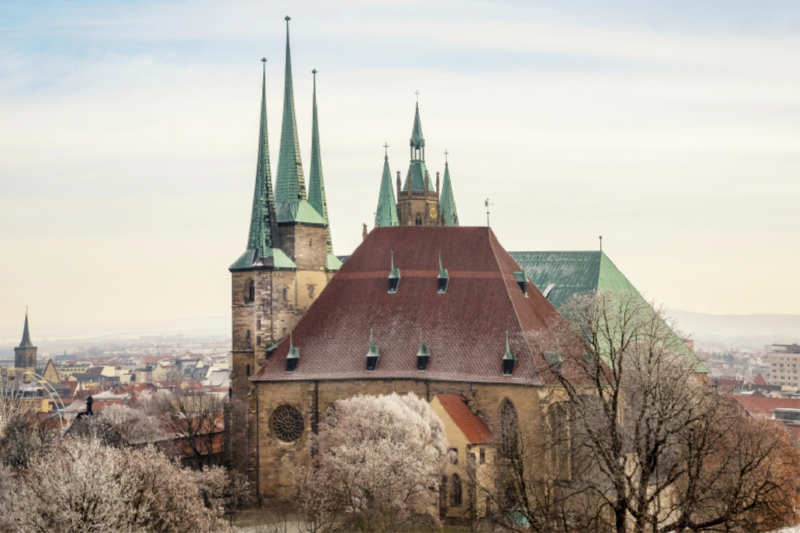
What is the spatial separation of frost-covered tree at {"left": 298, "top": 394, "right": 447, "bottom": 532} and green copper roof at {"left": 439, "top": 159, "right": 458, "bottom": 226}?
75930mm

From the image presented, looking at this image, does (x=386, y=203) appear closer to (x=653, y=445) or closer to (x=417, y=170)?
(x=417, y=170)

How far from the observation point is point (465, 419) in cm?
6575

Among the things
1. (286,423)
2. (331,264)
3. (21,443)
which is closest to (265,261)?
(331,264)

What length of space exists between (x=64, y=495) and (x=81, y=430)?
94.8ft

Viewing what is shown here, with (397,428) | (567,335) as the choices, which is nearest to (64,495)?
(397,428)

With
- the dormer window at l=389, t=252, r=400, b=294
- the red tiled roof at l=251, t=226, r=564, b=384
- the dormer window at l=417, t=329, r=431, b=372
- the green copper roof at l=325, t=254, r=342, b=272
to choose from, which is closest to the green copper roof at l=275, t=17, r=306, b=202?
the green copper roof at l=325, t=254, r=342, b=272

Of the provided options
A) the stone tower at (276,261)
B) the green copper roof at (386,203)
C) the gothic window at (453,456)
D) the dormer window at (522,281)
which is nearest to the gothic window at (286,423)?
the stone tower at (276,261)

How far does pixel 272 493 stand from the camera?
232ft

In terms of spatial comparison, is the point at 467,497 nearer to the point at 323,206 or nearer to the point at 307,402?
the point at 307,402

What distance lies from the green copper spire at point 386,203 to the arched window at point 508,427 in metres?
65.4

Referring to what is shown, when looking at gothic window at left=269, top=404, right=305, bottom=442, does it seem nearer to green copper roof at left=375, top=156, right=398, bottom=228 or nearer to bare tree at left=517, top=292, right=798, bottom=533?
bare tree at left=517, top=292, right=798, bottom=533

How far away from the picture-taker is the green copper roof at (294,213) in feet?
259

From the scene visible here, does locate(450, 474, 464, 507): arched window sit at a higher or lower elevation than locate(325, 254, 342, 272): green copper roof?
lower

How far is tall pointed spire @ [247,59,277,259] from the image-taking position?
254 feet
